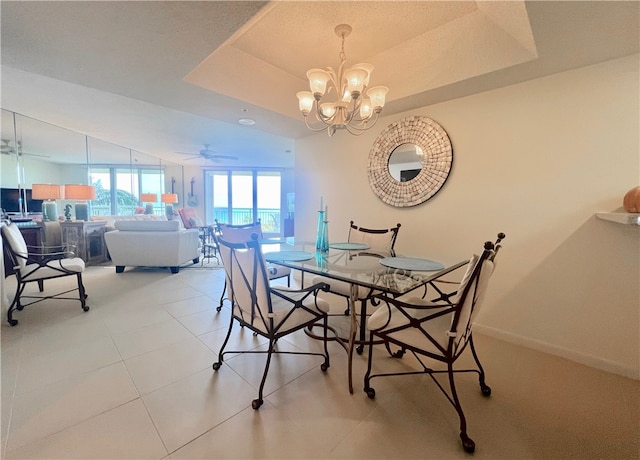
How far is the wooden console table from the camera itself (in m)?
4.48

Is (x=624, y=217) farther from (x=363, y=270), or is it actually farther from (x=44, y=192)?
(x=44, y=192)

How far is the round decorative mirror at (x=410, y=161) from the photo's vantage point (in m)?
2.58

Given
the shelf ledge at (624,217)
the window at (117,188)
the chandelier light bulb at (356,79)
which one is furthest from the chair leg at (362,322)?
the window at (117,188)

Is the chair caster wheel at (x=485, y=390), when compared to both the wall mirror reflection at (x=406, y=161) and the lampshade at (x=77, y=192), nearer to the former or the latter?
the wall mirror reflection at (x=406, y=161)

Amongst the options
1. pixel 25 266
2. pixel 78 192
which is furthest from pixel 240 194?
pixel 25 266

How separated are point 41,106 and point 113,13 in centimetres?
405

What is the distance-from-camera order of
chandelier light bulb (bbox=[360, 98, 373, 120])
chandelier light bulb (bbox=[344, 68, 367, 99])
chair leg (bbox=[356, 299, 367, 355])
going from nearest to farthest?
chandelier light bulb (bbox=[344, 68, 367, 99])
chair leg (bbox=[356, 299, 367, 355])
chandelier light bulb (bbox=[360, 98, 373, 120])

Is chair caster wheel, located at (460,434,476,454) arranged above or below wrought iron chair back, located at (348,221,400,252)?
below

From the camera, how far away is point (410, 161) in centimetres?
276

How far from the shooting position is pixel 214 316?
2.65 metres

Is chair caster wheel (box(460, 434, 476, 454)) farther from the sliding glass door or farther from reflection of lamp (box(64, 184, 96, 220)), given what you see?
the sliding glass door

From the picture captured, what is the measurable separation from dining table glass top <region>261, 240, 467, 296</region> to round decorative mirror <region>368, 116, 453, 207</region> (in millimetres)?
877

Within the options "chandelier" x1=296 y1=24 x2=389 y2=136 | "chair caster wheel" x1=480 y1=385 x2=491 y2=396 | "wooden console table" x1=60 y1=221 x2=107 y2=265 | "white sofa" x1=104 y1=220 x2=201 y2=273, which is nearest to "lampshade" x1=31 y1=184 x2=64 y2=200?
"wooden console table" x1=60 y1=221 x2=107 y2=265

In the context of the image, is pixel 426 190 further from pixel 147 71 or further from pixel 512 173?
pixel 147 71
